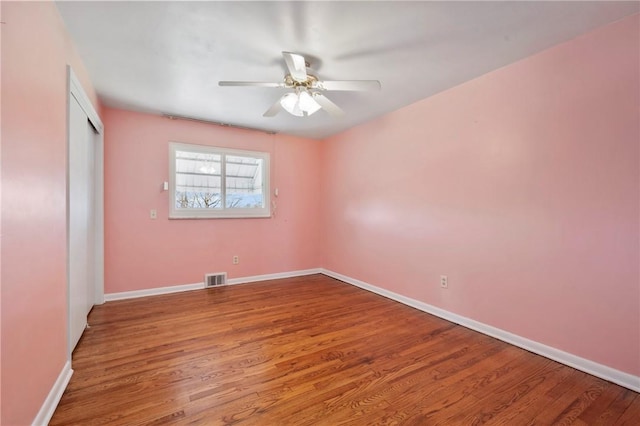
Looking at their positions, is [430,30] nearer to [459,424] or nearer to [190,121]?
[459,424]

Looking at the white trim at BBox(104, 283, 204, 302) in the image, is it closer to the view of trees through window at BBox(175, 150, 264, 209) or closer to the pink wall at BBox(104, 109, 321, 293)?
the pink wall at BBox(104, 109, 321, 293)

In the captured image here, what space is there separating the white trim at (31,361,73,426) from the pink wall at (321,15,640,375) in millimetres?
3036

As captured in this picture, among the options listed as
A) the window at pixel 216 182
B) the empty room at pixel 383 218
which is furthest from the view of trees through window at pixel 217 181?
the empty room at pixel 383 218

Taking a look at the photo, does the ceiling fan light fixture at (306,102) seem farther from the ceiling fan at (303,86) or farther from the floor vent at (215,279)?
the floor vent at (215,279)

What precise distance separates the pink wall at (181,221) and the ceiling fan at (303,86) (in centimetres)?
181

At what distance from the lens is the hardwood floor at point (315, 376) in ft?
4.94

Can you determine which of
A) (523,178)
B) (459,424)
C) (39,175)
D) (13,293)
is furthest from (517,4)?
(13,293)

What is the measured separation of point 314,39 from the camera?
6.44 feet

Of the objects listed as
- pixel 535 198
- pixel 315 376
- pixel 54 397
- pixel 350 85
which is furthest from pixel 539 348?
pixel 54 397

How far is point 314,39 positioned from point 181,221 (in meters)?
2.87

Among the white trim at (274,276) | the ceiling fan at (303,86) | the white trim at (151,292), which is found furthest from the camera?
the white trim at (274,276)

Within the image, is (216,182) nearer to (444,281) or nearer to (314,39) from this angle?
(314,39)

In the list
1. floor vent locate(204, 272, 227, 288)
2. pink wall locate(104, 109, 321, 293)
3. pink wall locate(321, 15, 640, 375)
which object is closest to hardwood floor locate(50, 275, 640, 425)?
pink wall locate(321, 15, 640, 375)

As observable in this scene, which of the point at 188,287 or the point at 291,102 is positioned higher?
the point at 291,102
